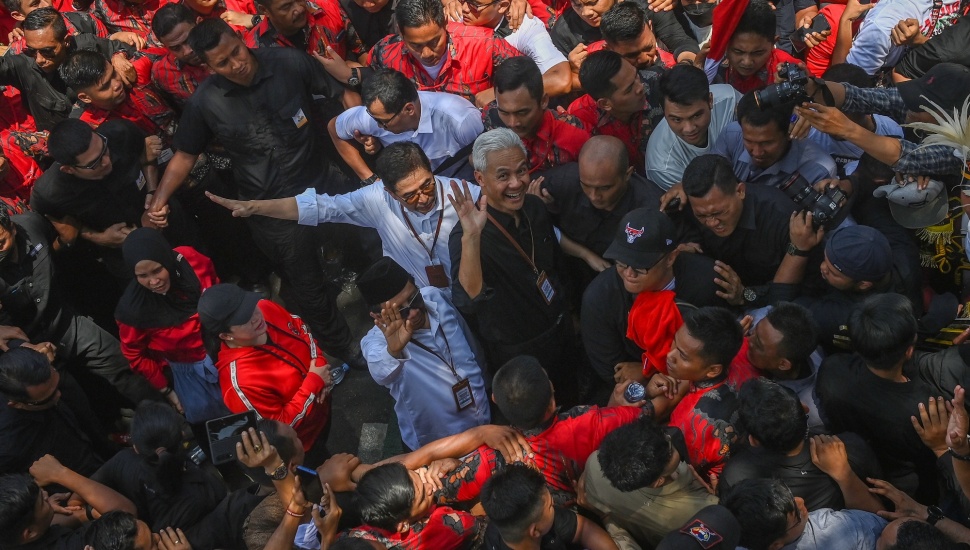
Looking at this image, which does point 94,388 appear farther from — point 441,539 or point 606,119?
point 606,119

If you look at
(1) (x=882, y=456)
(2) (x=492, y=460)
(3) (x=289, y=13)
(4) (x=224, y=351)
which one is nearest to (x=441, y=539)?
(2) (x=492, y=460)

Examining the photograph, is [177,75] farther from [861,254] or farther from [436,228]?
[861,254]

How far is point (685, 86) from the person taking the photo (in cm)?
407

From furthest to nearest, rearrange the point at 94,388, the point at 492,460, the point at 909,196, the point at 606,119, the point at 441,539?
the point at 94,388 → the point at 606,119 → the point at 909,196 → the point at 492,460 → the point at 441,539

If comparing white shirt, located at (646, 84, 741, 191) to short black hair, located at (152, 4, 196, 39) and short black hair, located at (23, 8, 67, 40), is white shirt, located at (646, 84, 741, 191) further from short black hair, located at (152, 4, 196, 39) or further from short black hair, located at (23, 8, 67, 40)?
short black hair, located at (23, 8, 67, 40)

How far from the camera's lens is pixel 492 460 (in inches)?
133

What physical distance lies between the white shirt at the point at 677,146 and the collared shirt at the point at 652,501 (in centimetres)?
180

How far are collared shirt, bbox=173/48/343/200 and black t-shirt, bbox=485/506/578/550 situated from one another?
290 cm

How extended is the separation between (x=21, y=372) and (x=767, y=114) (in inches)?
147

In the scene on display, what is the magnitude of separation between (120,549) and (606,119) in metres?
3.20

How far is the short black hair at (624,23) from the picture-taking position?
4707 millimetres

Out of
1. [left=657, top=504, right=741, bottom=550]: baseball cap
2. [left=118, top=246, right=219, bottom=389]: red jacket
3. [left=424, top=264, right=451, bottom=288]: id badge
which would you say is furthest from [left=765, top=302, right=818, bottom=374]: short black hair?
[left=118, top=246, right=219, bottom=389]: red jacket

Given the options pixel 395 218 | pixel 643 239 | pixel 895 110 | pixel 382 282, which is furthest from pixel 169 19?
pixel 895 110

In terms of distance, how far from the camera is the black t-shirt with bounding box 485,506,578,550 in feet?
9.69
